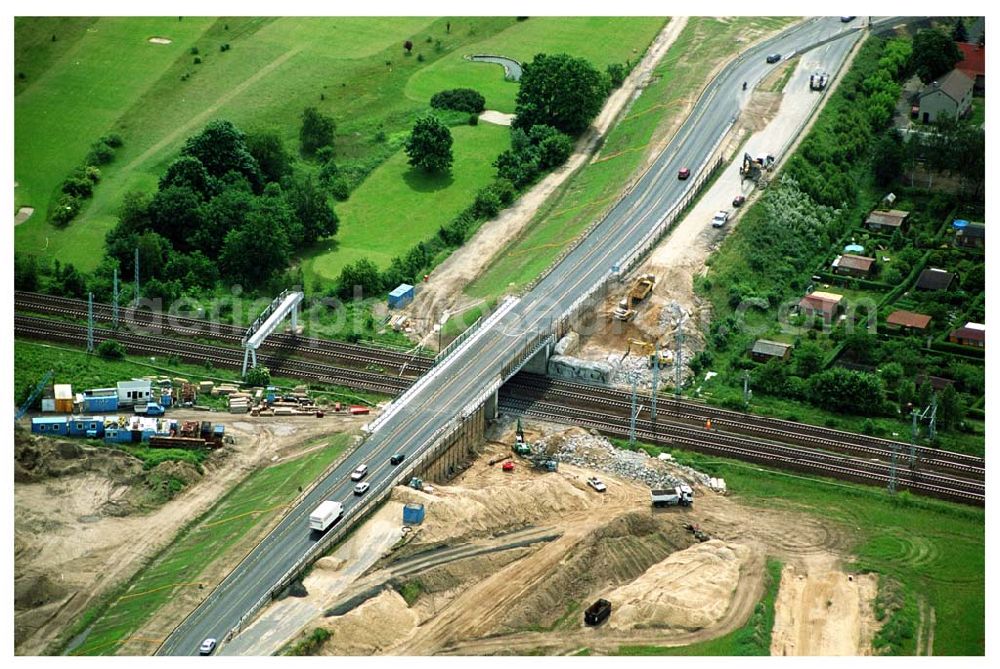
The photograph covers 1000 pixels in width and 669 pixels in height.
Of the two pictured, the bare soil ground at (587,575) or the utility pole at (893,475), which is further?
the utility pole at (893,475)

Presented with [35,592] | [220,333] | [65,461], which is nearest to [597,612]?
[35,592]

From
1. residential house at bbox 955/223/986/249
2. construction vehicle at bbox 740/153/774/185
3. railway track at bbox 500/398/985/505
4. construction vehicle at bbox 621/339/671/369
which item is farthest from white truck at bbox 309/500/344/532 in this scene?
residential house at bbox 955/223/986/249

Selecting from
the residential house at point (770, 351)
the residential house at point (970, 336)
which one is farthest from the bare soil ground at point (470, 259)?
the residential house at point (970, 336)

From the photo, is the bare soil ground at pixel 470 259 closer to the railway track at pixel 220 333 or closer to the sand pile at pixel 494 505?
the railway track at pixel 220 333

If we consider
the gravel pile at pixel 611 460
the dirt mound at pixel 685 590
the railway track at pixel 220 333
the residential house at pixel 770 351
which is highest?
the residential house at pixel 770 351

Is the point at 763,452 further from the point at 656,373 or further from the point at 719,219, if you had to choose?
the point at 719,219

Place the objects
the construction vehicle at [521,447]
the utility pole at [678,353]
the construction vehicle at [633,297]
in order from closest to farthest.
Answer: the construction vehicle at [521,447] < the utility pole at [678,353] < the construction vehicle at [633,297]

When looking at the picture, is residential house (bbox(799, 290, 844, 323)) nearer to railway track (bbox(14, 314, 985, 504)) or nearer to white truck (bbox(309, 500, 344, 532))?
railway track (bbox(14, 314, 985, 504))
